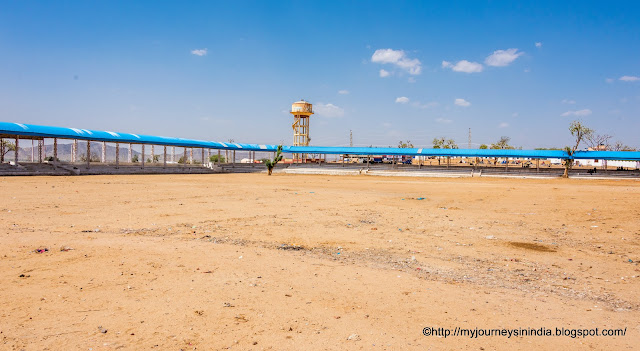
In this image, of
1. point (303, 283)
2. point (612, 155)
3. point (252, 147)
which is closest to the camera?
point (303, 283)

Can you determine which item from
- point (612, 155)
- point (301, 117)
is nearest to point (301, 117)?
point (301, 117)

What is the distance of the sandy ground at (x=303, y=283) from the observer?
12.1ft

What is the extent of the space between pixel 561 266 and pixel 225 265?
5472mm

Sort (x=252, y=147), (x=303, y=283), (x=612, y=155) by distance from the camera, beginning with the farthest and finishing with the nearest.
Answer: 1. (x=252, y=147)
2. (x=612, y=155)
3. (x=303, y=283)

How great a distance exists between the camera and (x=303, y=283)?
206 inches

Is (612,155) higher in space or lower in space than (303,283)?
higher

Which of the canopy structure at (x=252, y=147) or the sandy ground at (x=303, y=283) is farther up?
the canopy structure at (x=252, y=147)

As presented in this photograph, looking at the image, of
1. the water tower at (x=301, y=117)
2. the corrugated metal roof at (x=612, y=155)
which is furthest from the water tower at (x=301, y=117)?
the corrugated metal roof at (x=612, y=155)

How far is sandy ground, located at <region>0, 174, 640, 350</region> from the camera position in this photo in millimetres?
3678

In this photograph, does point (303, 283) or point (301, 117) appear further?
point (301, 117)

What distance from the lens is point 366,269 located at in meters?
5.96

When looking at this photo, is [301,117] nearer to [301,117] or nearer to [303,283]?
[301,117]

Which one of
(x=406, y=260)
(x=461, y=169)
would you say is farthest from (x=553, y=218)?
(x=461, y=169)

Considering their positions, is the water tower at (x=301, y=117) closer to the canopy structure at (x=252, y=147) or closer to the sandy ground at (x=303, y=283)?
the canopy structure at (x=252, y=147)
